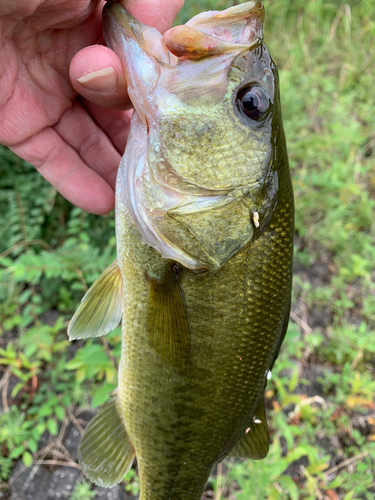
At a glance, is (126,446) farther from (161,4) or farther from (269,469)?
(161,4)

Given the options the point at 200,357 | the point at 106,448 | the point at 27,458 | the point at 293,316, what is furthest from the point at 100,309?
the point at 293,316

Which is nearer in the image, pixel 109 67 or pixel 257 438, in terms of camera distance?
pixel 109 67

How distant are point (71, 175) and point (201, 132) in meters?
0.91

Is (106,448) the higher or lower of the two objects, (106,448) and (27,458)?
the higher

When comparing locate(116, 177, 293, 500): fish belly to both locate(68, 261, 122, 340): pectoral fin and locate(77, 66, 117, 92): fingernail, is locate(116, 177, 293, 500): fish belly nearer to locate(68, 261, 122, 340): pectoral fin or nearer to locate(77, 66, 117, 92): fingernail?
locate(68, 261, 122, 340): pectoral fin

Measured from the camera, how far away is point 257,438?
5.02 ft

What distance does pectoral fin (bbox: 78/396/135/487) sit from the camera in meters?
1.54

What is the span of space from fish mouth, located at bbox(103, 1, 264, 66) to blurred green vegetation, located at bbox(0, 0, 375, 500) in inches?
49.6

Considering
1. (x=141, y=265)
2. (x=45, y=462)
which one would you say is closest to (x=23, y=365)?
(x=45, y=462)

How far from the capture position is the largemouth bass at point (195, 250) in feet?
3.66

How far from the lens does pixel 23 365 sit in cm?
225

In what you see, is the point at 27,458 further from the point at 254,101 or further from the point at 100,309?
the point at 254,101

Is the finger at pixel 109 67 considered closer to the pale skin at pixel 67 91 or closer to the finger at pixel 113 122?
the pale skin at pixel 67 91

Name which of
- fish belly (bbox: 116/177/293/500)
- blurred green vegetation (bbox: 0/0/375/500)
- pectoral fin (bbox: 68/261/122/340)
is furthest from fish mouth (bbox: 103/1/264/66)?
blurred green vegetation (bbox: 0/0/375/500)
